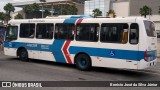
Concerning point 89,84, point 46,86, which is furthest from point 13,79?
point 89,84

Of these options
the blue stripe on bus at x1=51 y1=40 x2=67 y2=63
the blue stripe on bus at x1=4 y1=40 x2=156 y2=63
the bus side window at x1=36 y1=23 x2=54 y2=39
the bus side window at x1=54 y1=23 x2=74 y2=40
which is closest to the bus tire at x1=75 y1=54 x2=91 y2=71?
the blue stripe on bus at x1=4 y1=40 x2=156 y2=63

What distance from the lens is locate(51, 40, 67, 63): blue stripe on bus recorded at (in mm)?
14676

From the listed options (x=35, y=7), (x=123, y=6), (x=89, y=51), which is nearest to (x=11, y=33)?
(x=89, y=51)

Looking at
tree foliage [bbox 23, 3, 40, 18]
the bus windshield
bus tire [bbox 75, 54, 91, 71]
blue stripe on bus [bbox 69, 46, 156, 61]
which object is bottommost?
bus tire [bbox 75, 54, 91, 71]

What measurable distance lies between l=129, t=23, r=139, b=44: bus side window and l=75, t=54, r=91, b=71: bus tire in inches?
96.2

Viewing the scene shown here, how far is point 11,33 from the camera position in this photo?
17.4m

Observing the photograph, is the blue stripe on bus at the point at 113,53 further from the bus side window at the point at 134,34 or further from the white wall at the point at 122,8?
the white wall at the point at 122,8

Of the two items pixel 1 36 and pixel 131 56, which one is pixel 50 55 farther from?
pixel 1 36

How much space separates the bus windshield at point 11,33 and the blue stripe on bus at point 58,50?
330cm

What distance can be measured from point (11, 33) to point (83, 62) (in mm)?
5757

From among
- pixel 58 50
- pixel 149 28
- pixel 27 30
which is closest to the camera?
pixel 149 28

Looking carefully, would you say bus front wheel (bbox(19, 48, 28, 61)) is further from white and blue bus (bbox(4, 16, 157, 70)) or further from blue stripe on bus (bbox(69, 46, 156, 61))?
blue stripe on bus (bbox(69, 46, 156, 61))

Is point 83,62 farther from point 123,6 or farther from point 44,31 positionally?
point 123,6

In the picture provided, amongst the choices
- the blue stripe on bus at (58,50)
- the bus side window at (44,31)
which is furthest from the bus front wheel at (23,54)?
the blue stripe on bus at (58,50)
